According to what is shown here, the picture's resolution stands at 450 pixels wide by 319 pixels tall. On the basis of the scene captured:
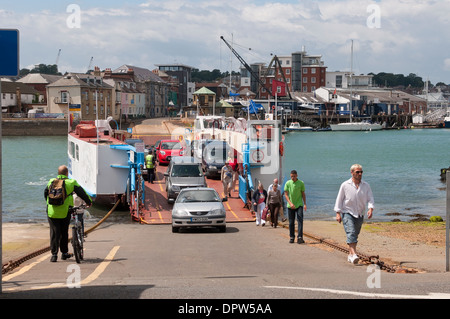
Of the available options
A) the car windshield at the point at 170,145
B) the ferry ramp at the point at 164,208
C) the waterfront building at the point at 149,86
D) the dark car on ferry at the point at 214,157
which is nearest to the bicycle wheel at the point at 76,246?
the ferry ramp at the point at 164,208

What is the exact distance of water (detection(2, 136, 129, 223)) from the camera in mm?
33406

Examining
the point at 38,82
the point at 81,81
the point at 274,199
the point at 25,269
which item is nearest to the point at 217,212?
the point at 274,199

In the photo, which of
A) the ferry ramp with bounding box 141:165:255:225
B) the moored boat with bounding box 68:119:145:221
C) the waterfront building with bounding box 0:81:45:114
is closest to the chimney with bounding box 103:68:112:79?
the waterfront building with bounding box 0:81:45:114

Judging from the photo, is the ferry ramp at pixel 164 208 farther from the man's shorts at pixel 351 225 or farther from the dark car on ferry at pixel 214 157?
the man's shorts at pixel 351 225

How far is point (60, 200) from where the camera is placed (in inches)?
480

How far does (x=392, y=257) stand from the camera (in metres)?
13.5

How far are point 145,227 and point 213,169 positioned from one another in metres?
10.8

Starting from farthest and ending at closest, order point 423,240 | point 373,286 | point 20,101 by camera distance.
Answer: point 20,101, point 423,240, point 373,286

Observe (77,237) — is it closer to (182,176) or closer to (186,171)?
(182,176)

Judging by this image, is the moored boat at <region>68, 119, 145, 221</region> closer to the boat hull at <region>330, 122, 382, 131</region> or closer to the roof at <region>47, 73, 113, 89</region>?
the roof at <region>47, 73, 113, 89</region>

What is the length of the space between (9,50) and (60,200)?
Answer: 184 inches

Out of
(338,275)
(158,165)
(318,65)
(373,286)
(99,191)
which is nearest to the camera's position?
(373,286)
